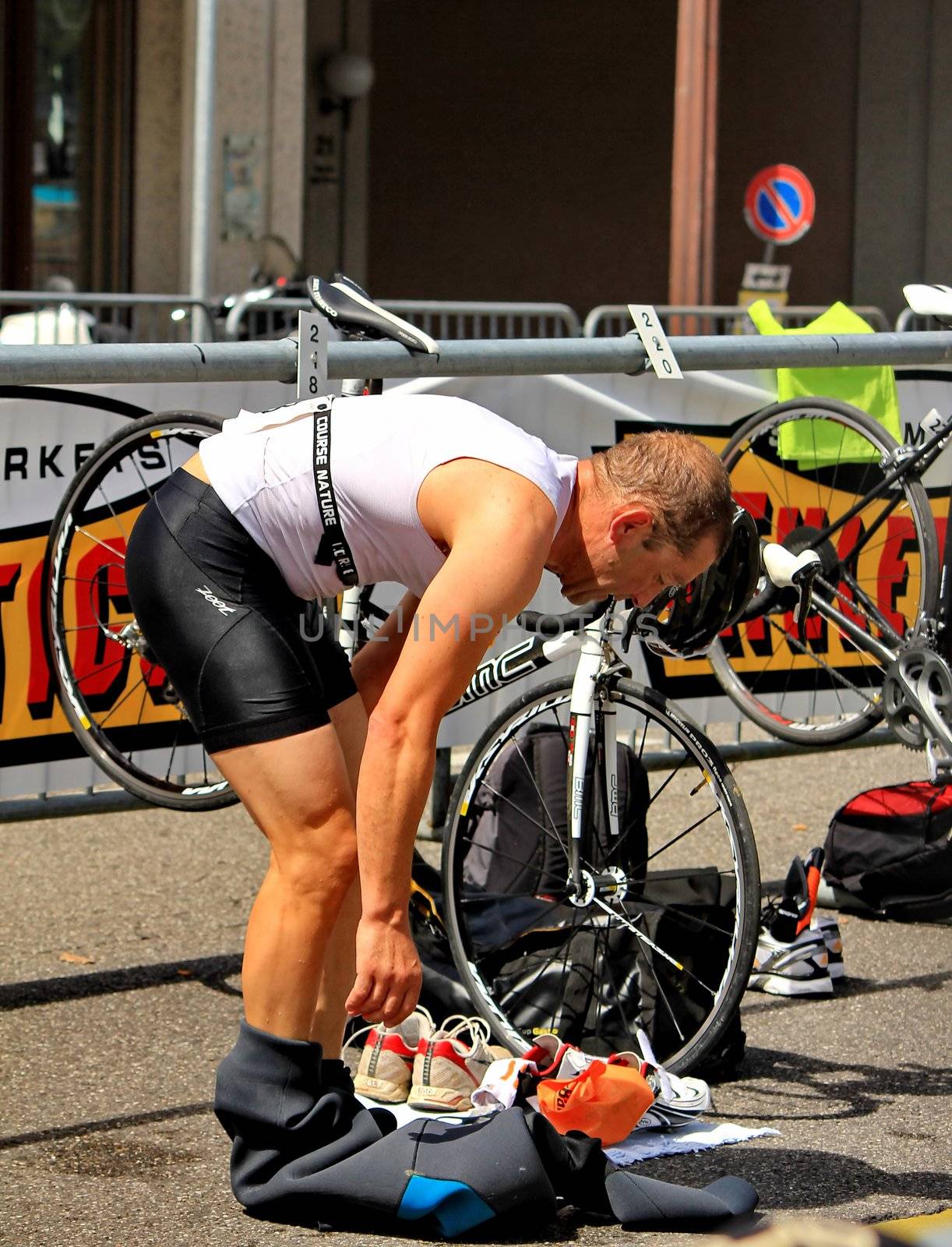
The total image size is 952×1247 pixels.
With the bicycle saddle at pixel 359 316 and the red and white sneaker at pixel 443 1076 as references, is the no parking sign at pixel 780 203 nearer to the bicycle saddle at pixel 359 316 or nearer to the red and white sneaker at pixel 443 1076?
the bicycle saddle at pixel 359 316

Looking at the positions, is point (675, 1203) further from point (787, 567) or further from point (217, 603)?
point (787, 567)

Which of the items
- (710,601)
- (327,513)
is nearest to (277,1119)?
(327,513)

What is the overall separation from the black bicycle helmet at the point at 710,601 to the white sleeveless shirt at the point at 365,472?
0.87 m

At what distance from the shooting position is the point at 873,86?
67.0ft

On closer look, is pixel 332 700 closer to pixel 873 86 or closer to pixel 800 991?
pixel 800 991

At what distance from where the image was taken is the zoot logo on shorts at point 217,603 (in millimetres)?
3537

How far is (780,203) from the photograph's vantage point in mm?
12781

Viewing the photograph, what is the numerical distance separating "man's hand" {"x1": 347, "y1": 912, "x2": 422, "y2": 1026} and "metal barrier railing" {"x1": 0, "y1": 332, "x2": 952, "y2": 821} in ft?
5.50

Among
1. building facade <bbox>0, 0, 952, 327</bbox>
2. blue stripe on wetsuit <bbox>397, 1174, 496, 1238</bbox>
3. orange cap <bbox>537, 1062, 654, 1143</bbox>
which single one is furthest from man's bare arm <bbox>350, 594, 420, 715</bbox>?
building facade <bbox>0, 0, 952, 327</bbox>

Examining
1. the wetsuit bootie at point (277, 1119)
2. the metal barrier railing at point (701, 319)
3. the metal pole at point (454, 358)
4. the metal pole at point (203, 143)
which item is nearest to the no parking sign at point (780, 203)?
the metal barrier railing at point (701, 319)

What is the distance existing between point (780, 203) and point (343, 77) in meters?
5.17

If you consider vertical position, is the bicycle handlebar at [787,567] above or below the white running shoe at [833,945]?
above

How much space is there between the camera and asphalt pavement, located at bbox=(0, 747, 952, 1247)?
366cm

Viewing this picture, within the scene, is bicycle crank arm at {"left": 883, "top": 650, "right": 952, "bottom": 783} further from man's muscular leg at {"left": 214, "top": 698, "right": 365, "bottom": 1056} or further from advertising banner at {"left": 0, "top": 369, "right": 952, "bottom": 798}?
man's muscular leg at {"left": 214, "top": 698, "right": 365, "bottom": 1056}
